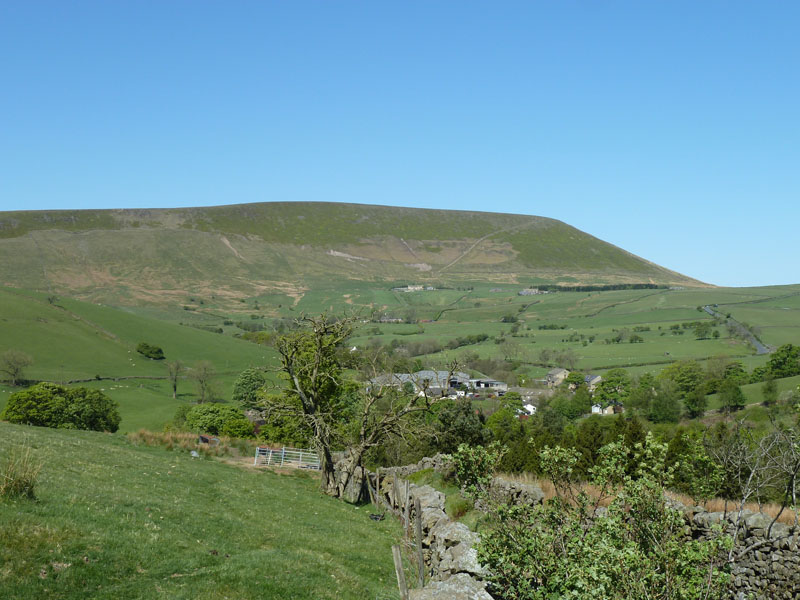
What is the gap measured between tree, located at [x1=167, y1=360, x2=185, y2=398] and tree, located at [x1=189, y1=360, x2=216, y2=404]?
2.84 metres

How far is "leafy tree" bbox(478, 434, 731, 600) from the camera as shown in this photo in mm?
8961

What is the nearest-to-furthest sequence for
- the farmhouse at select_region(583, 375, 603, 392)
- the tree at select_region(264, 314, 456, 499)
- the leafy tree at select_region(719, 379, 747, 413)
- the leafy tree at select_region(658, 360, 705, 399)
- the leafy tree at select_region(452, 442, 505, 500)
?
the leafy tree at select_region(452, 442, 505, 500) < the tree at select_region(264, 314, 456, 499) < the leafy tree at select_region(719, 379, 747, 413) < the leafy tree at select_region(658, 360, 705, 399) < the farmhouse at select_region(583, 375, 603, 392)

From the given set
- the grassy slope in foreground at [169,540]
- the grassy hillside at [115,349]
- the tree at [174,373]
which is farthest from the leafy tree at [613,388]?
the grassy slope in foreground at [169,540]

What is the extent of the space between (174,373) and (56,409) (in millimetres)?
52662

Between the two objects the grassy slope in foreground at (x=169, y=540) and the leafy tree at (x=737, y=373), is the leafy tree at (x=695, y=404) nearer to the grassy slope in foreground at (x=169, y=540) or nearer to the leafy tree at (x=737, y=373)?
the leafy tree at (x=737, y=373)

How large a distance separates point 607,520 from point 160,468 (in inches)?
947

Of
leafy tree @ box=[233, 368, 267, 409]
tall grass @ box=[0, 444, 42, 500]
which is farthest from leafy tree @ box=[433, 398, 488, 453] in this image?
leafy tree @ box=[233, 368, 267, 409]

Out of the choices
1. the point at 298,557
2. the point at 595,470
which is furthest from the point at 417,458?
the point at 595,470

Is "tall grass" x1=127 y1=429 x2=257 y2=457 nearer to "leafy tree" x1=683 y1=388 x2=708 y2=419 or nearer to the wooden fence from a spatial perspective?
the wooden fence

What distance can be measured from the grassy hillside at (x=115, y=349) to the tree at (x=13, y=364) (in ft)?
11.0

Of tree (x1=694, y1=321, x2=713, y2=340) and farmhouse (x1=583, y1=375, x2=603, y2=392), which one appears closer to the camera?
farmhouse (x1=583, y1=375, x2=603, y2=392)

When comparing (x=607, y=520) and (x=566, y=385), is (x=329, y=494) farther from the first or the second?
(x=566, y=385)

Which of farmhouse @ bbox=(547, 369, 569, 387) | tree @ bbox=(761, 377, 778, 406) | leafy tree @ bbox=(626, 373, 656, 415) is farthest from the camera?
farmhouse @ bbox=(547, 369, 569, 387)

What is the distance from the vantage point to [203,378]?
114875mm
